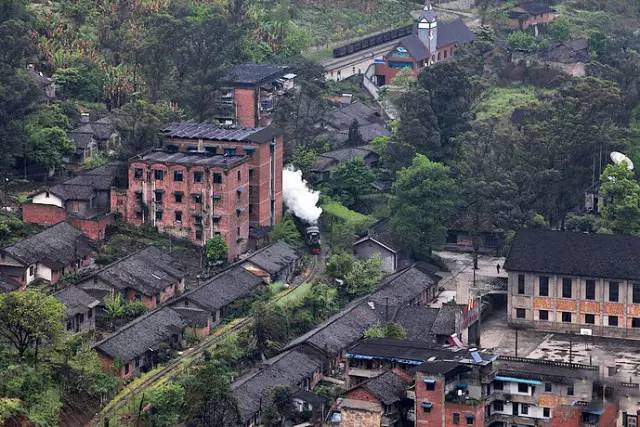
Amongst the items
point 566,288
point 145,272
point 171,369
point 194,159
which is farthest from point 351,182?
point 171,369

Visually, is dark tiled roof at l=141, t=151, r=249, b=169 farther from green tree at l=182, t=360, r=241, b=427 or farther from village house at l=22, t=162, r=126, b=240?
green tree at l=182, t=360, r=241, b=427

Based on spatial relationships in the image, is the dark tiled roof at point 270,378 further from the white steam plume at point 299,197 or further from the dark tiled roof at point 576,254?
the white steam plume at point 299,197

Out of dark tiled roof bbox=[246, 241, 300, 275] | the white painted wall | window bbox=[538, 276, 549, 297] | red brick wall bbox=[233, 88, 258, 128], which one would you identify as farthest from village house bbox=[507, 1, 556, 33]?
the white painted wall

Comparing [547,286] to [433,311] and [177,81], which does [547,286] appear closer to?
[433,311]

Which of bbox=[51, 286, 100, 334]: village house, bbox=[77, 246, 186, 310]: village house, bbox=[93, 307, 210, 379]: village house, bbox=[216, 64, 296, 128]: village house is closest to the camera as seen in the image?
bbox=[93, 307, 210, 379]: village house

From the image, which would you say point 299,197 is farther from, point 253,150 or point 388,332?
point 388,332

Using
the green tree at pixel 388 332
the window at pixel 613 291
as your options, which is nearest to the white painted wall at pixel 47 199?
the green tree at pixel 388 332
